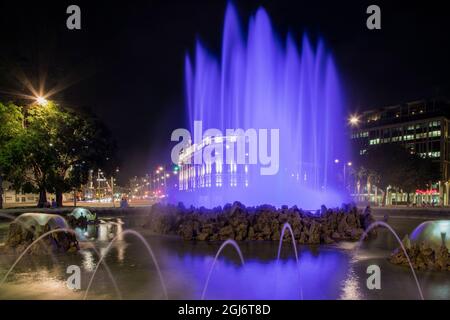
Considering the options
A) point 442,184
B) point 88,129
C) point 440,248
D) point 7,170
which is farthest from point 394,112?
point 440,248

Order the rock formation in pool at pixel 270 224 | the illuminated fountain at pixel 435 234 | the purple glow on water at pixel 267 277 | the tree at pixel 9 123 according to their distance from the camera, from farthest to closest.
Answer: the tree at pixel 9 123, the rock formation in pool at pixel 270 224, the illuminated fountain at pixel 435 234, the purple glow on water at pixel 267 277

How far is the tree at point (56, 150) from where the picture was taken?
35.3m

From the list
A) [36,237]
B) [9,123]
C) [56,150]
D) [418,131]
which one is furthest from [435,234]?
[418,131]

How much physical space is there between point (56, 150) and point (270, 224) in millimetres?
32072

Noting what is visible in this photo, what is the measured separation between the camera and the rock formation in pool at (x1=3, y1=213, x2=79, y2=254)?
14.5m

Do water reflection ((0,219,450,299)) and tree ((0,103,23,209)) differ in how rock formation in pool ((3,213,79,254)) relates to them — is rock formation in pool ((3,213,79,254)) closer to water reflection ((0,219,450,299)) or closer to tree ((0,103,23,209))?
water reflection ((0,219,450,299))

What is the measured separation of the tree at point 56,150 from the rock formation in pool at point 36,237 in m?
20.3

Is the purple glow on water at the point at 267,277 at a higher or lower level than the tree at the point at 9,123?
lower

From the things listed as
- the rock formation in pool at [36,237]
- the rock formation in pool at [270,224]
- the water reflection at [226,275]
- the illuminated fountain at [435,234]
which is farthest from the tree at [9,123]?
the illuminated fountain at [435,234]

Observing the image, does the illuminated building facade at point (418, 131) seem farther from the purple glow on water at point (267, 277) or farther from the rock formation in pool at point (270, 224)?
the purple glow on water at point (267, 277)

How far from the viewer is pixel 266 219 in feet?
61.3

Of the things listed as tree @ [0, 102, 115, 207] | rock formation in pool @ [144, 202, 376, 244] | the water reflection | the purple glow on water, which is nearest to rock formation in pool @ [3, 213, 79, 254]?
the water reflection

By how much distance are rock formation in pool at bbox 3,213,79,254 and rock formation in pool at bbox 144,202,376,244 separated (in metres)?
5.51

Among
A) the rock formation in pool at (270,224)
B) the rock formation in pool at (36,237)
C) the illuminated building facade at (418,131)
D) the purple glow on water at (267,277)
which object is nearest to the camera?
the purple glow on water at (267,277)
